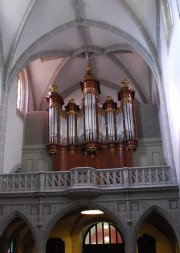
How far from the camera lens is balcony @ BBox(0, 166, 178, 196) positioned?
13.6m

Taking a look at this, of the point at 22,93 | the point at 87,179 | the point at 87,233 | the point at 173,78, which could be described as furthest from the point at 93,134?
the point at 87,233

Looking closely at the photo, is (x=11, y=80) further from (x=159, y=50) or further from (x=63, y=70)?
(x=159, y=50)

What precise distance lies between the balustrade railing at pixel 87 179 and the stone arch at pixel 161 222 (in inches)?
40.1

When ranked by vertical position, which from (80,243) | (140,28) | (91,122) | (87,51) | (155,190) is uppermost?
(87,51)

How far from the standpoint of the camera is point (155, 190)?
13.6 metres

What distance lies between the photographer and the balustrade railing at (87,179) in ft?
45.1

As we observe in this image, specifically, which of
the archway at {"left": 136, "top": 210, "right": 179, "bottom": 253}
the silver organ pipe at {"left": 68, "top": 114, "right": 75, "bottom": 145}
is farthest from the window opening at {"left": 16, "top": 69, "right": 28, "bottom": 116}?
the archway at {"left": 136, "top": 210, "right": 179, "bottom": 253}

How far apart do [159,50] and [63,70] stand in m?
6.99

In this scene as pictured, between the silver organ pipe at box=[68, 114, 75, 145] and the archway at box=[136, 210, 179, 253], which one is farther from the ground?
the silver organ pipe at box=[68, 114, 75, 145]

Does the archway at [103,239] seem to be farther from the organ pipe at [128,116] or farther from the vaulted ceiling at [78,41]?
the vaulted ceiling at [78,41]

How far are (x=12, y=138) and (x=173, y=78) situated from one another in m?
8.34

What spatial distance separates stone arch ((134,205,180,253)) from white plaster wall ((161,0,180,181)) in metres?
1.65

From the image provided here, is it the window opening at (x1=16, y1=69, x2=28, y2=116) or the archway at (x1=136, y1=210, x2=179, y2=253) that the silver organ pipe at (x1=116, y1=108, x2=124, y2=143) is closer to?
the archway at (x1=136, y1=210, x2=179, y2=253)

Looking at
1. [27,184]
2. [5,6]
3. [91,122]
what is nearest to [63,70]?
[91,122]
